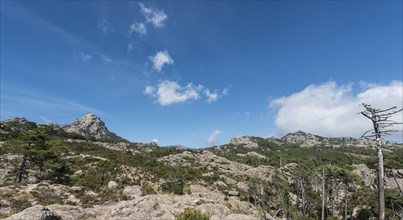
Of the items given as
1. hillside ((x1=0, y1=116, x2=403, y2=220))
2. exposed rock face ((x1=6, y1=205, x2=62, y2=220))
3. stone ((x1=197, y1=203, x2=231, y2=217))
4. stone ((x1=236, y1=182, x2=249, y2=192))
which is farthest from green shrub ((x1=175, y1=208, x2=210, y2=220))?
stone ((x1=236, y1=182, x2=249, y2=192))

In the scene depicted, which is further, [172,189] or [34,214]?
[172,189]

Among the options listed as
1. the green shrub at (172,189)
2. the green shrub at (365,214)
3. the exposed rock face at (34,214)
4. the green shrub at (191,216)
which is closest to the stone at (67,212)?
the exposed rock face at (34,214)

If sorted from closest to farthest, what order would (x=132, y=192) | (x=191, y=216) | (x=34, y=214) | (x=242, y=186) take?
(x=34, y=214), (x=191, y=216), (x=132, y=192), (x=242, y=186)

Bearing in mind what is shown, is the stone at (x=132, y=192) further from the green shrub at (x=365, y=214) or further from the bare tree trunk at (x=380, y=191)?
the green shrub at (x=365, y=214)

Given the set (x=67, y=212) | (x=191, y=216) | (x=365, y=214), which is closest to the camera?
(x=191, y=216)

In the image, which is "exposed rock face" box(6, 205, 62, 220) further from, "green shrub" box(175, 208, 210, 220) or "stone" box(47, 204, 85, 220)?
"green shrub" box(175, 208, 210, 220)

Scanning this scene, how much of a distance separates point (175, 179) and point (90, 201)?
2458 cm

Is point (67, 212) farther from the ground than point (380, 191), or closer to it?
closer to it

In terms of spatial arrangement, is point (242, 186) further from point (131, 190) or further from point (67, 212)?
point (67, 212)

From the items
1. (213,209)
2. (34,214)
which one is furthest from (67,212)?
(213,209)

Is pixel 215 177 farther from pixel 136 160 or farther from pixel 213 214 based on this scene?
pixel 213 214

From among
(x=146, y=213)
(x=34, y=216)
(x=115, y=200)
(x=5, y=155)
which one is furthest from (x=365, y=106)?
(x=5, y=155)

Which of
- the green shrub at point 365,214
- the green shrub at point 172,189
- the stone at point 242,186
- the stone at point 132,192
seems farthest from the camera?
the stone at point 242,186

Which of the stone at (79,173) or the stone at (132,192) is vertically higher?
the stone at (79,173)
